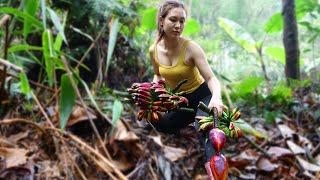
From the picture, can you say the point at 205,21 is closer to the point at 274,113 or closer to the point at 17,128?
the point at 274,113

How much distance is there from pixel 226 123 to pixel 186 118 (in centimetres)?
6

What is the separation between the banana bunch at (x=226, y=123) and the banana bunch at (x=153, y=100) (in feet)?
0.09

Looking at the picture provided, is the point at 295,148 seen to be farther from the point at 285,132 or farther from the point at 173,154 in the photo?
the point at 173,154

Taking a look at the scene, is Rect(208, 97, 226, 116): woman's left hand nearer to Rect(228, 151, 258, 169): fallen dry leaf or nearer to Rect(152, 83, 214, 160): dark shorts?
Rect(152, 83, 214, 160): dark shorts

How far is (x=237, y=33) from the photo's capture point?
15.7 ft

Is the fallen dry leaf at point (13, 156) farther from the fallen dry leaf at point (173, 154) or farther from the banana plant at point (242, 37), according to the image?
the banana plant at point (242, 37)

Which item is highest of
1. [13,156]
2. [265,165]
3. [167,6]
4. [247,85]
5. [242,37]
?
[167,6]

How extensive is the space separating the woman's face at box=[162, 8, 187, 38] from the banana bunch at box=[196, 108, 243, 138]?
0.10 metres

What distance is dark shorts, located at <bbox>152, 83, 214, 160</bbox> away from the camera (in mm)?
396

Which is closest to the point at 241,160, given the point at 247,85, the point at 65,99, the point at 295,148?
the point at 295,148

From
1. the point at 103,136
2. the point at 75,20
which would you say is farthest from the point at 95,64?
the point at 103,136

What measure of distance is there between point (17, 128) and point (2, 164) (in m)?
0.56

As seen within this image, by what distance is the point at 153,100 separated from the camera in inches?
14.8

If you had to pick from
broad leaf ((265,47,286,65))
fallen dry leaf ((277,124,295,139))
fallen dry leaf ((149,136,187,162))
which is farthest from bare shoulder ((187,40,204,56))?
broad leaf ((265,47,286,65))
